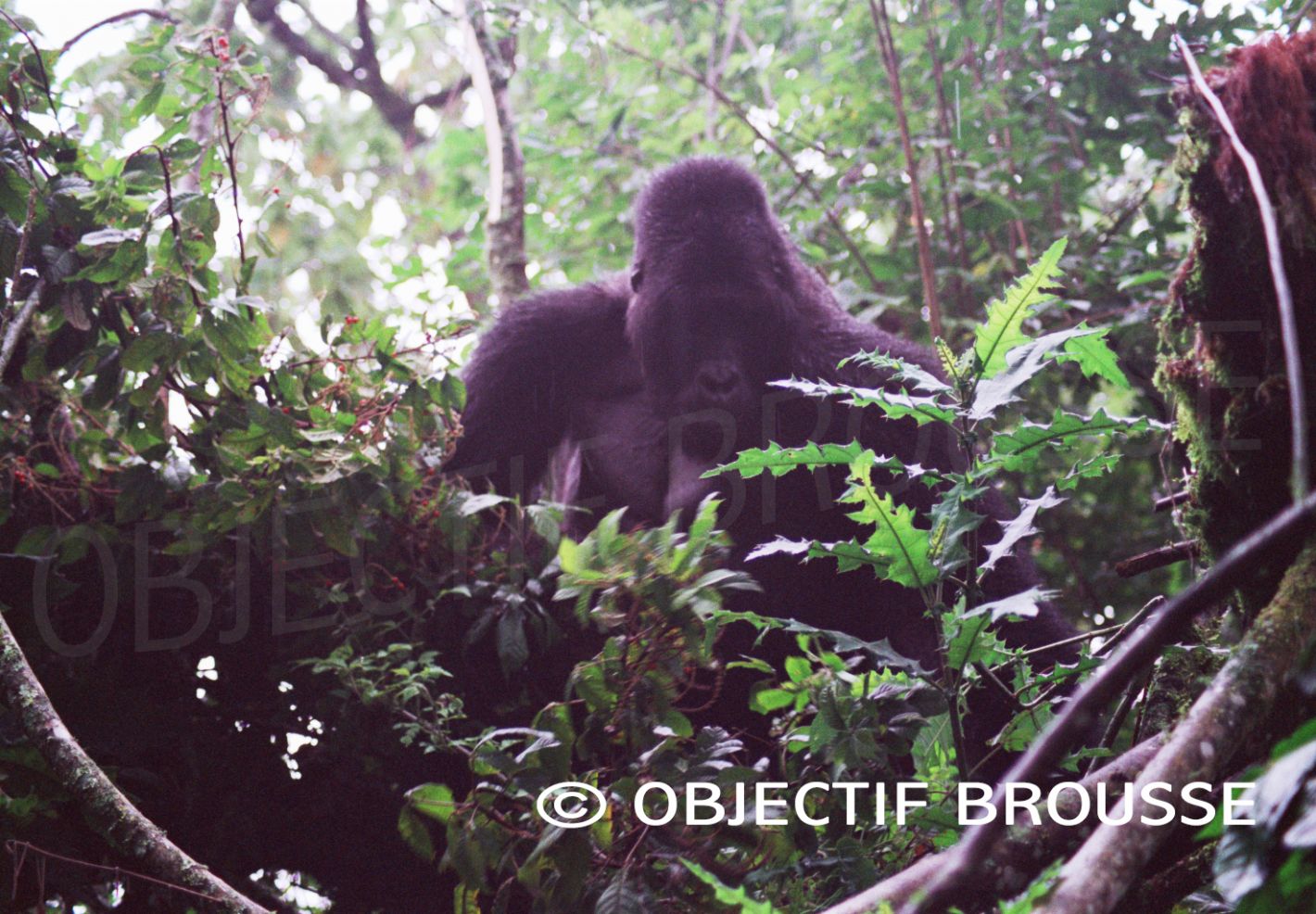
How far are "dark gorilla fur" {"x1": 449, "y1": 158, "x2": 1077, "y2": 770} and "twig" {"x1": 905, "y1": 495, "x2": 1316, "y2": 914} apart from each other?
2.01 meters

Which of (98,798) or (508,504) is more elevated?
(508,504)

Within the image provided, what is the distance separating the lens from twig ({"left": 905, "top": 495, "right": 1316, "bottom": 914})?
762 millimetres

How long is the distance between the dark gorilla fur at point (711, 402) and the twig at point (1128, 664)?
2011 mm

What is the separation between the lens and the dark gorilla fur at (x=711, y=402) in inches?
121

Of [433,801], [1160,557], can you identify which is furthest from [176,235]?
[1160,557]

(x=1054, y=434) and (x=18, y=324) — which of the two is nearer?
(x=1054, y=434)

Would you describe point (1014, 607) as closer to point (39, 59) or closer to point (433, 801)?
point (433, 801)

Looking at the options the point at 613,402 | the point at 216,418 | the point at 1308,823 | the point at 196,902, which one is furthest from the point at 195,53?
the point at 1308,823

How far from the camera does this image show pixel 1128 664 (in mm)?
833

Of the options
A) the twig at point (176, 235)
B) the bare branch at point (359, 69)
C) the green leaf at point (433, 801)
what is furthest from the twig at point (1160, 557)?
the bare branch at point (359, 69)

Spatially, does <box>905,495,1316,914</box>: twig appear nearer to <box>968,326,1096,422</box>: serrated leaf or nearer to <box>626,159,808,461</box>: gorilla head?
<box>968,326,1096,422</box>: serrated leaf

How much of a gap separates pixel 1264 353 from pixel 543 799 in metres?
1.18

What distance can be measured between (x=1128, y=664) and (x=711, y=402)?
7.82ft

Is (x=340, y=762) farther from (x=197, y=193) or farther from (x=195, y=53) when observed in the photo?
(x=195, y=53)
